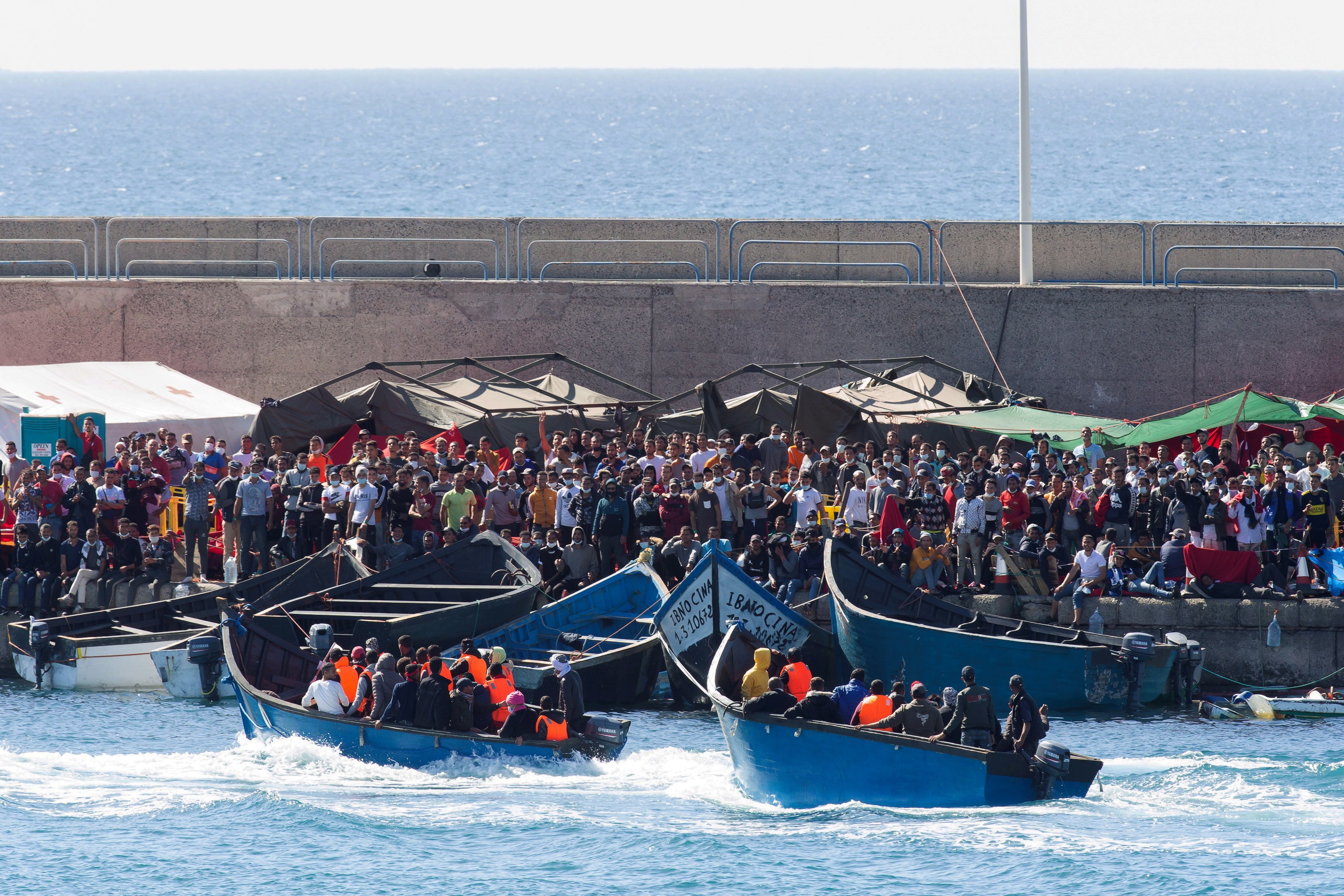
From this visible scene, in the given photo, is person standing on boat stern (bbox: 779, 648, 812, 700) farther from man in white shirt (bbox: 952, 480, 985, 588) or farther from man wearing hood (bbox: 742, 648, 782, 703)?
man in white shirt (bbox: 952, 480, 985, 588)

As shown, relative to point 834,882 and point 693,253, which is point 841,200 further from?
point 834,882

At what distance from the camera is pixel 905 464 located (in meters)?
25.2

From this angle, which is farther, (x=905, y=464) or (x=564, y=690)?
(x=905, y=464)

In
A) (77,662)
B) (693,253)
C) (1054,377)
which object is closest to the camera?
(77,662)

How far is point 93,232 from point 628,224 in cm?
1035

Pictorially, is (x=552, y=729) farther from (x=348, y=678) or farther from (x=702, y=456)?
(x=702, y=456)

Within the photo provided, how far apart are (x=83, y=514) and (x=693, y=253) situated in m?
12.6

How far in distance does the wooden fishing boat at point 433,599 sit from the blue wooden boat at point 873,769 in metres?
4.87

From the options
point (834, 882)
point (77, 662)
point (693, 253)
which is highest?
point (693, 253)

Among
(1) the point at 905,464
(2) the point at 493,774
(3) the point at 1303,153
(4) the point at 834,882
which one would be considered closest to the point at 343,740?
(2) the point at 493,774

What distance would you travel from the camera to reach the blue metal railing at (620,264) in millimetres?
32219

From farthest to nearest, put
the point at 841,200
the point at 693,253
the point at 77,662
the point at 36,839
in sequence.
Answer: the point at 841,200, the point at 693,253, the point at 77,662, the point at 36,839

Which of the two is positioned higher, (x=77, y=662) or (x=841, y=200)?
(x=841, y=200)

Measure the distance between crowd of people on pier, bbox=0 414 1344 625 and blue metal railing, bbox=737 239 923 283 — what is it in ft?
19.1
